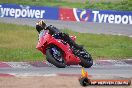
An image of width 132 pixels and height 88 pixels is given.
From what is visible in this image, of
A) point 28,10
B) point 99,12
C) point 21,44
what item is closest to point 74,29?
point 99,12

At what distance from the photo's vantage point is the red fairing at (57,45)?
1656cm

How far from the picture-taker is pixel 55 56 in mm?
16766

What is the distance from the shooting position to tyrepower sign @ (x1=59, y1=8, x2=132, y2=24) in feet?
138

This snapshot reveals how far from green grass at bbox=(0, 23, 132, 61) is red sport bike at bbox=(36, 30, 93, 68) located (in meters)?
6.40

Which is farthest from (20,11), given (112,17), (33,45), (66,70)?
(66,70)

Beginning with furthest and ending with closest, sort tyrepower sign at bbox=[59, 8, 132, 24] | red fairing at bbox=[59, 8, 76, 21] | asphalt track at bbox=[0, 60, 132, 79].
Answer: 1. red fairing at bbox=[59, 8, 76, 21]
2. tyrepower sign at bbox=[59, 8, 132, 24]
3. asphalt track at bbox=[0, 60, 132, 79]

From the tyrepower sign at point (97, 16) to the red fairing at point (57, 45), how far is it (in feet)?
81.5

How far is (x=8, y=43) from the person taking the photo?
29359 mm

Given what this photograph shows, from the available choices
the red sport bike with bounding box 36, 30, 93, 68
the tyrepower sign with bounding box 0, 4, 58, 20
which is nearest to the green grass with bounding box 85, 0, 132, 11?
the tyrepower sign with bounding box 0, 4, 58, 20

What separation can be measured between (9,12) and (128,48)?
66.8 feet

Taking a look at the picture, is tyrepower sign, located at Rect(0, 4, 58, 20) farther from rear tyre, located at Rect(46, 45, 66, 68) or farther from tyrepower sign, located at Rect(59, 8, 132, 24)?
rear tyre, located at Rect(46, 45, 66, 68)

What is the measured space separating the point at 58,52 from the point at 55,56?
37 centimetres

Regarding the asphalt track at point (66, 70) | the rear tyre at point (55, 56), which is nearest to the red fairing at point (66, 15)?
the asphalt track at point (66, 70)

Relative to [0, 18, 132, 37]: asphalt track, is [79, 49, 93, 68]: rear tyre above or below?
above
